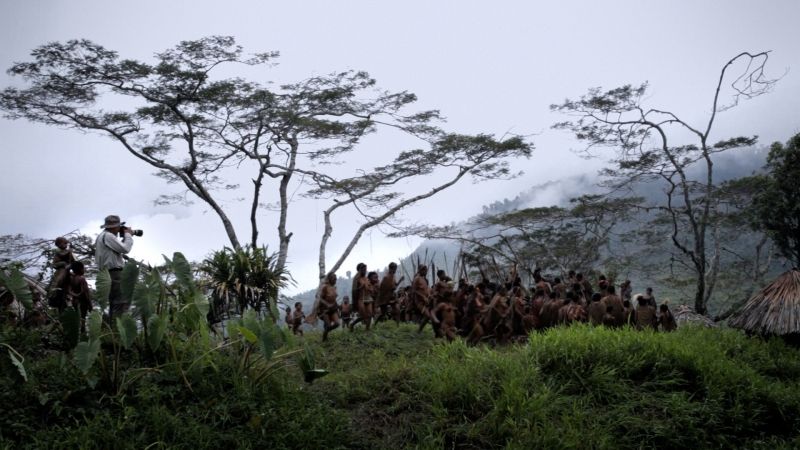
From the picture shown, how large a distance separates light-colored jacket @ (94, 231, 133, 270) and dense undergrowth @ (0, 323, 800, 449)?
1418 millimetres

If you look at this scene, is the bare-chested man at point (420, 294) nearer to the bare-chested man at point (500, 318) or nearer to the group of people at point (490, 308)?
the group of people at point (490, 308)

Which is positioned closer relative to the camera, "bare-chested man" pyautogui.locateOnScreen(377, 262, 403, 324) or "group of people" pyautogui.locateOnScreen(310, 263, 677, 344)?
"group of people" pyautogui.locateOnScreen(310, 263, 677, 344)

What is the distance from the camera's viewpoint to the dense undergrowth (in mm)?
6598

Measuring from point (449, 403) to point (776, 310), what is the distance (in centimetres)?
717

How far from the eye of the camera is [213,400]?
23.4 feet

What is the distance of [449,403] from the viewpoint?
7695 mm

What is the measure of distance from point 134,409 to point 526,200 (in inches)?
2382

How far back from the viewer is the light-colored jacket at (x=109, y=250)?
29.2 ft

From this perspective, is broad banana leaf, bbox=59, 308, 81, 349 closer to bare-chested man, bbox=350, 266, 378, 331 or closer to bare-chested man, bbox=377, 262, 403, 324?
bare-chested man, bbox=350, 266, 378, 331

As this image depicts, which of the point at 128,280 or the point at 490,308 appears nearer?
the point at 128,280

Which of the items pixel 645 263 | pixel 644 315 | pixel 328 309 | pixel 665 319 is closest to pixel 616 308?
pixel 644 315

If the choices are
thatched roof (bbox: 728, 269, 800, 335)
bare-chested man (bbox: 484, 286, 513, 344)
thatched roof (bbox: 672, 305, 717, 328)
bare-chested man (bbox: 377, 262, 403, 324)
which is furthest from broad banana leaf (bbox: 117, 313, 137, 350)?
thatched roof (bbox: 672, 305, 717, 328)

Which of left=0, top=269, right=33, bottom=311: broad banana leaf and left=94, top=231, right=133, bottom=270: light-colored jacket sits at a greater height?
left=94, top=231, right=133, bottom=270: light-colored jacket

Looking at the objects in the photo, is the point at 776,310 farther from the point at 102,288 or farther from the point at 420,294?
the point at 102,288
